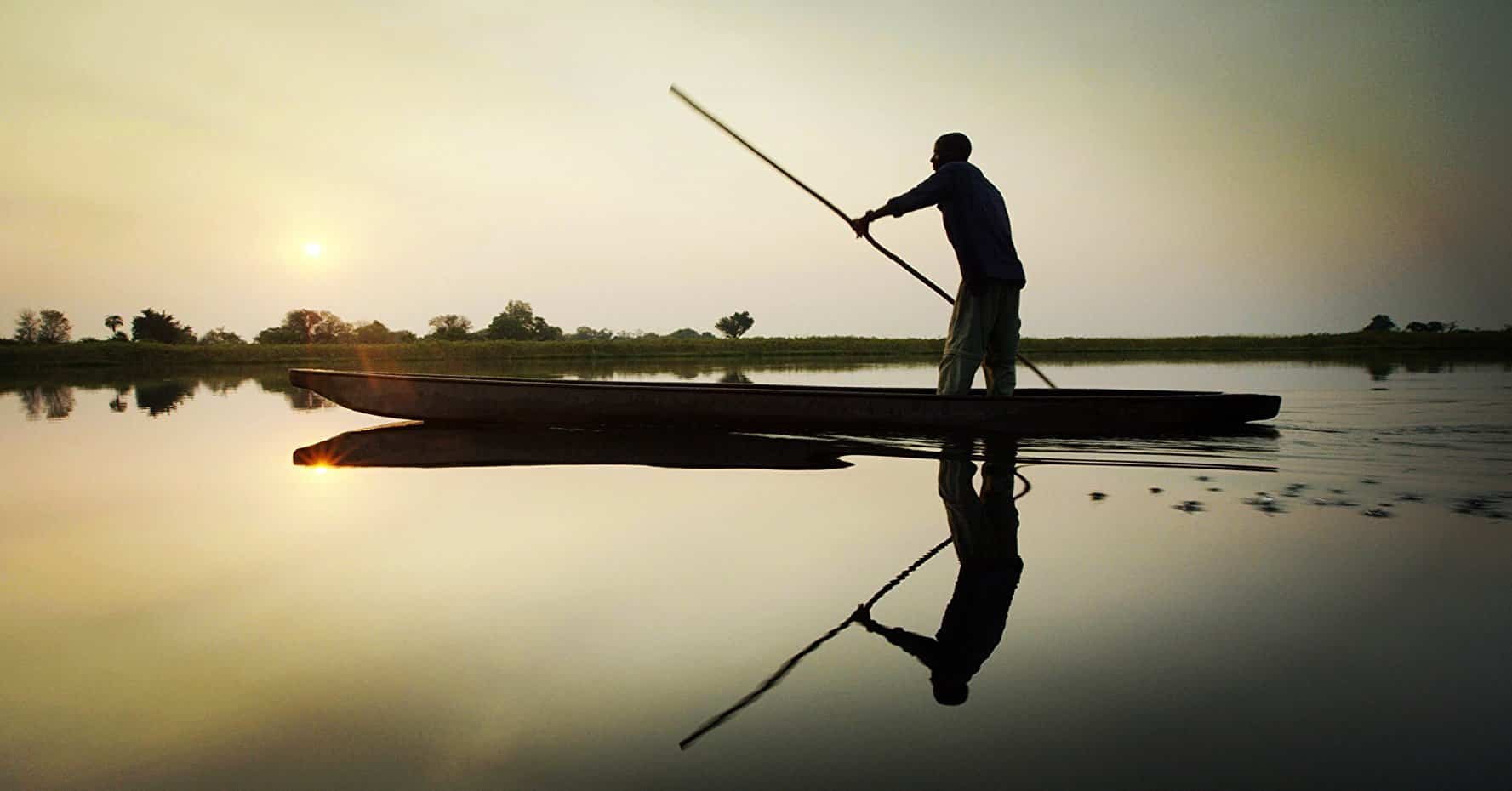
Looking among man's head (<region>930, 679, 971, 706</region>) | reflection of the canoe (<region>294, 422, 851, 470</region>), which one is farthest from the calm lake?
reflection of the canoe (<region>294, 422, 851, 470</region>)

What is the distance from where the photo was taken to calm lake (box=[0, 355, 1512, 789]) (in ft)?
6.13

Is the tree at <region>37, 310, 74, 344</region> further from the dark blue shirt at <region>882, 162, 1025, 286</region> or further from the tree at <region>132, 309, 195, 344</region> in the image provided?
the dark blue shirt at <region>882, 162, 1025, 286</region>

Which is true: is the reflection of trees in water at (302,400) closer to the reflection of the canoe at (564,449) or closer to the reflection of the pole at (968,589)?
the reflection of the canoe at (564,449)

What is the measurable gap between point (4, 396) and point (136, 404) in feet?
22.0

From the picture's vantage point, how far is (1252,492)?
16.5 feet

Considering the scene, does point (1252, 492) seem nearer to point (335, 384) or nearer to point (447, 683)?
point (447, 683)

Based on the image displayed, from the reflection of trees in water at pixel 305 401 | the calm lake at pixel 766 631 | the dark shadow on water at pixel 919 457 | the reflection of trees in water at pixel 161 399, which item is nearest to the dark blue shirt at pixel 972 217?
the dark shadow on water at pixel 919 457

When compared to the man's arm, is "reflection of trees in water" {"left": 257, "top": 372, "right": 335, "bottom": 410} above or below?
below

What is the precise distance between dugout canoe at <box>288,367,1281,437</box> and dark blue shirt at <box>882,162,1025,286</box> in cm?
119

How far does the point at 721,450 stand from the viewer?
7539 mm

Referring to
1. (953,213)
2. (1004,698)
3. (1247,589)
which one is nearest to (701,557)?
(1004,698)

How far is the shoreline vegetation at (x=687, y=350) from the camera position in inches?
1700

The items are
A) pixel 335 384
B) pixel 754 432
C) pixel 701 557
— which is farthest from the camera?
pixel 335 384

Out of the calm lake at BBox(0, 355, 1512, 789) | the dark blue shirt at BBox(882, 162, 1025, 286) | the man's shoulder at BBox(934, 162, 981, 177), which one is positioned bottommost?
the calm lake at BBox(0, 355, 1512, 789)
